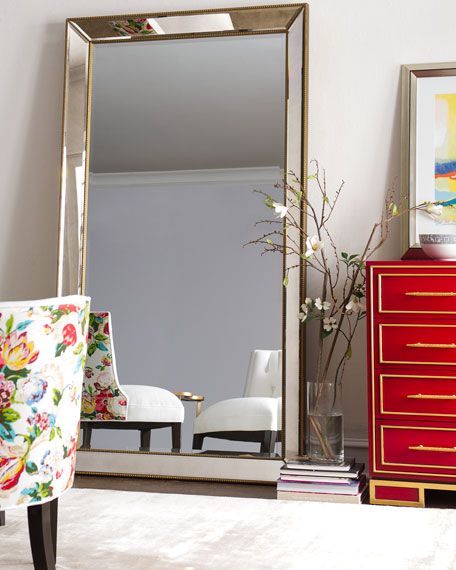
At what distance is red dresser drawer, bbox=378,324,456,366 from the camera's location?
290cm

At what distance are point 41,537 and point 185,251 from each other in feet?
5.75

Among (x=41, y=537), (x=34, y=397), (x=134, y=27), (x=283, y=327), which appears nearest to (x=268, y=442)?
(x=283, y=327)

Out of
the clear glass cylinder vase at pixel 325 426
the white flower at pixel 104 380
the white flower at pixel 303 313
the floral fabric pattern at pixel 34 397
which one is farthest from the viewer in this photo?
the white flower at pixel 104 380

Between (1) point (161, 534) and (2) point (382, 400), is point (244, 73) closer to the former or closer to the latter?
(2) point (382, 400)

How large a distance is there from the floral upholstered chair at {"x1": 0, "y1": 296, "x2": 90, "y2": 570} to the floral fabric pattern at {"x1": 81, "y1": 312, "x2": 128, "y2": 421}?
147cm

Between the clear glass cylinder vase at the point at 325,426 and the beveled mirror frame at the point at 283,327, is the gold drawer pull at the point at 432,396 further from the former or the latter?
the beveled mirror frame at the point at 283,327

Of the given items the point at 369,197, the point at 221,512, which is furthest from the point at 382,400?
the point at 369,197

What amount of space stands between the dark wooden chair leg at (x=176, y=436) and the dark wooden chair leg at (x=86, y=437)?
0.38 m

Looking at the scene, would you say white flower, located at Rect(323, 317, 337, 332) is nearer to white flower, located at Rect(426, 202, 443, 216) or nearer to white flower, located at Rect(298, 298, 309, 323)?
white flower, located at Rect(298, 298, 309, 323)

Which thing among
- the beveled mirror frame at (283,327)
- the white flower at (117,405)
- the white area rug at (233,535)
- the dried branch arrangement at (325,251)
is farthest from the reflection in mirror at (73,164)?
the white area rug at (233,535)

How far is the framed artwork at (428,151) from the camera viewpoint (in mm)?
3275

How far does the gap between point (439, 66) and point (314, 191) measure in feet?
2.39

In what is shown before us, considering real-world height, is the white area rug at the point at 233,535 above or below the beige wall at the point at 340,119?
below

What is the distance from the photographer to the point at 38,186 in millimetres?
3787
